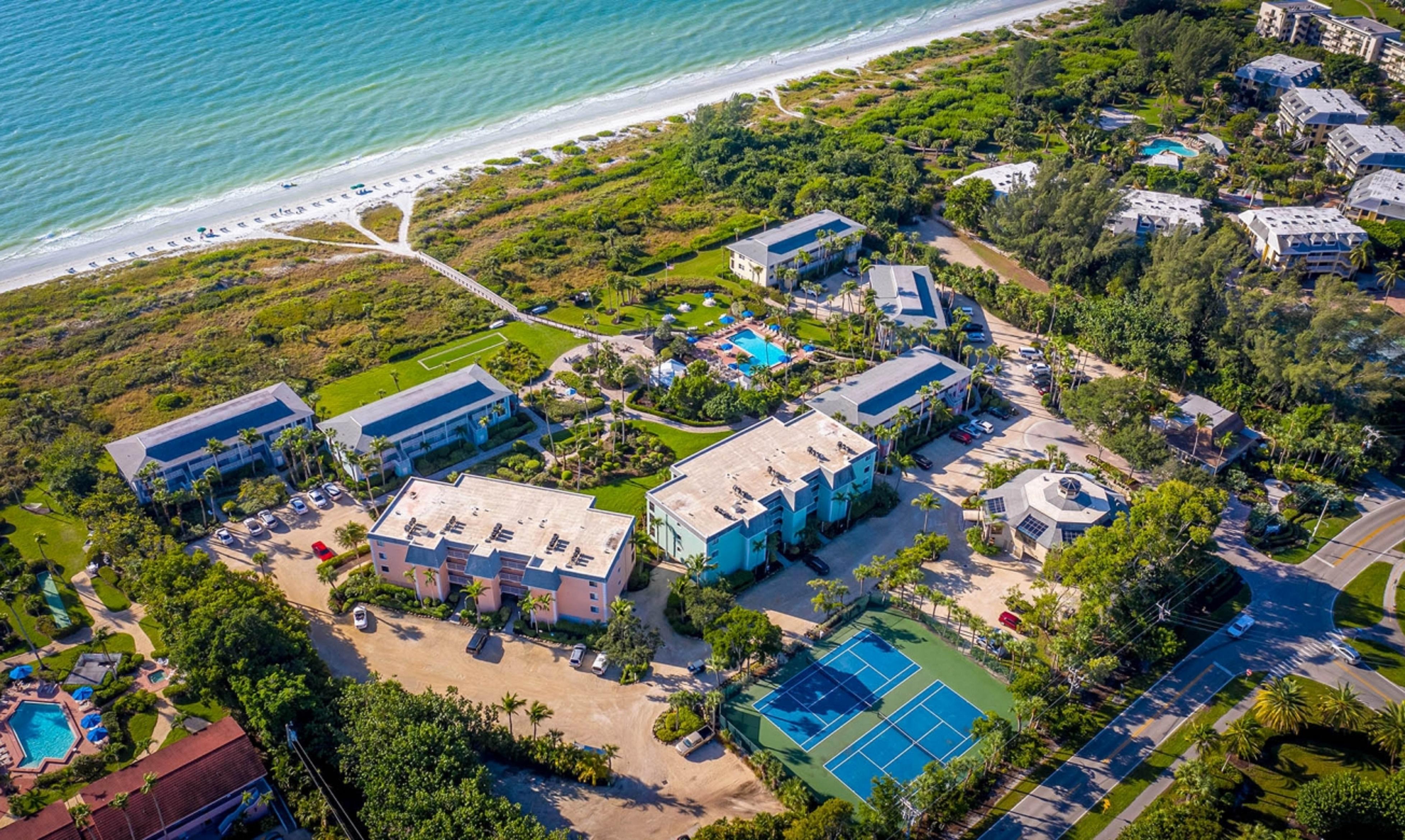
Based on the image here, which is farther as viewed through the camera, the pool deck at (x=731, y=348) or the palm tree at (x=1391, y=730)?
the pool deck at (x=731, y=348)

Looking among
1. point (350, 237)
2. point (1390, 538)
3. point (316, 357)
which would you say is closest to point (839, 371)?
point (1390, 538)

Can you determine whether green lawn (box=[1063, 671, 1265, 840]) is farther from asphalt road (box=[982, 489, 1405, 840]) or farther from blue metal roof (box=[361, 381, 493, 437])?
blue metal roof (box=[361, 381, 493, 437])

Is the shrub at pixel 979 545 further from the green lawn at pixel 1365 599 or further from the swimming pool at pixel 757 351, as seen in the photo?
the swimming pool at pixel 757 351

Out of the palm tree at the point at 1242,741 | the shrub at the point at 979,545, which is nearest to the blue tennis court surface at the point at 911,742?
the shrub at the point at 979,545

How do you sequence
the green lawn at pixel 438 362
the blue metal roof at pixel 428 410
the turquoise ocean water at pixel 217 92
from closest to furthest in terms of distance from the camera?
the blue metal roof at pixel 428 410 → the green lawn at pixel 438 362 → the turquoise ocean water at pixel 217 92

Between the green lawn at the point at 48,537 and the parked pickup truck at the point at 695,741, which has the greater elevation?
the green lawn at the point at 48,537

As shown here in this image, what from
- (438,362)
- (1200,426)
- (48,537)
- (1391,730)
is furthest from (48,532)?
(1391,730)

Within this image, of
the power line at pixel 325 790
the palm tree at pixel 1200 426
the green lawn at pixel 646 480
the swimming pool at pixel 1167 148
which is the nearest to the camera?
the power line at pixel 325 790

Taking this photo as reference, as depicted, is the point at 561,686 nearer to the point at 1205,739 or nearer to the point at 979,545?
the point at 979,545
